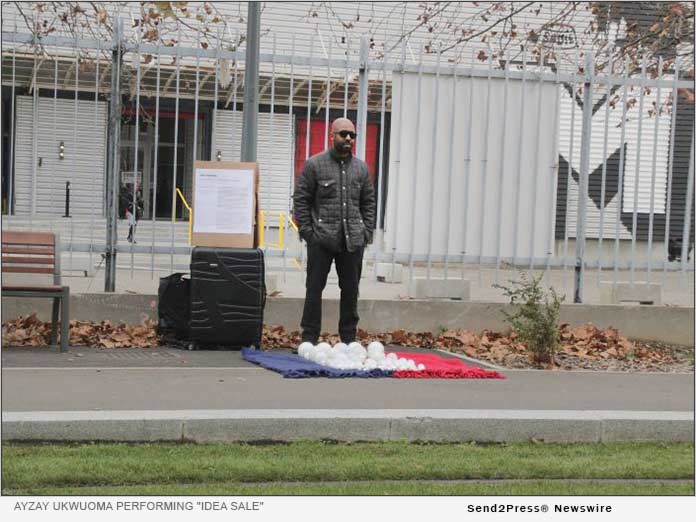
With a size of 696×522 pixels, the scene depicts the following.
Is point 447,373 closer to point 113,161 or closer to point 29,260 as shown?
point 29,260

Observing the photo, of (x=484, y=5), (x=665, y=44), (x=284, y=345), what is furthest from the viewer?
(x=484, y=5)

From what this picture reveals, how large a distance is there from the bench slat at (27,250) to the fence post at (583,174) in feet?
16.7

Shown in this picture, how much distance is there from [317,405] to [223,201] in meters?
3.65

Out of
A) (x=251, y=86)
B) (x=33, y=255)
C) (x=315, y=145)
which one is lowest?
(x=33, y=255)

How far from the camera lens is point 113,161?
1120 cm

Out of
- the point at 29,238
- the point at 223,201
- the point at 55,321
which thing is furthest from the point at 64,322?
the point at 223,201

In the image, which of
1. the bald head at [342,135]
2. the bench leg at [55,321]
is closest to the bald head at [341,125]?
the bald head at [342,135]

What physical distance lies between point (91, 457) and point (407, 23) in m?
17.4

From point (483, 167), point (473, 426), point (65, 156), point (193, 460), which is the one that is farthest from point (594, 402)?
point (65, 156)

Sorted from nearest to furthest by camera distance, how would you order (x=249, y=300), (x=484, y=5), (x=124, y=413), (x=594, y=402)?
(x=124, y=413) < (x=594, y=402) < (x=249, y=300) < (x=484, y=5)

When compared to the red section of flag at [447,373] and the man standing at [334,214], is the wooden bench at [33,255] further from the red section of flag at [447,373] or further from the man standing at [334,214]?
the red section of flag at [447,373]

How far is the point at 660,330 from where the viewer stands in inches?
473

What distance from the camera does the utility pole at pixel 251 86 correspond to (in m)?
11.0

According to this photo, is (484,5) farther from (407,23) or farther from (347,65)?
(347,65)
